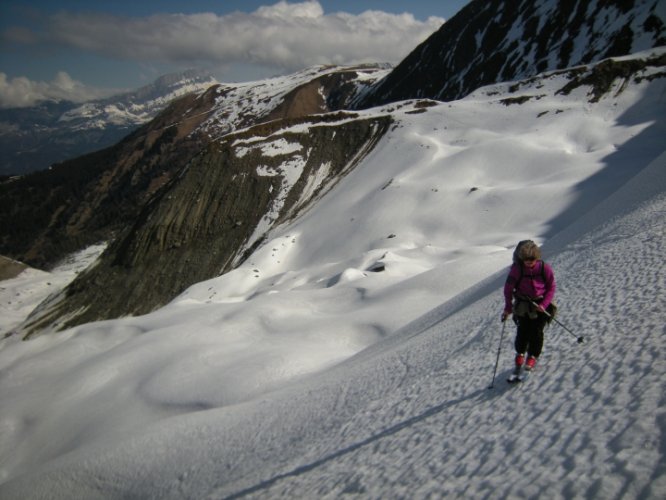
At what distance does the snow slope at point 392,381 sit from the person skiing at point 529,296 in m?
0.47

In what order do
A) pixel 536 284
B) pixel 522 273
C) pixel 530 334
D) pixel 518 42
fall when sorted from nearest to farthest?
pixel 536 284 → pixel 522 273 → pixel 530 334 → pixel 518 42

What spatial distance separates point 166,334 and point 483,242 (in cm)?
2530

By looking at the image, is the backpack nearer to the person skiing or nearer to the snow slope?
the person skiing

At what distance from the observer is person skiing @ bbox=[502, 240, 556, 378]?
6434 millimetres

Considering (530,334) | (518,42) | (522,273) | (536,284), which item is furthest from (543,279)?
(518,42)

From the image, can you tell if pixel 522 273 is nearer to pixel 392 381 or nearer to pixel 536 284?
pixel 536 284

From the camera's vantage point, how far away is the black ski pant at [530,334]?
263 inches

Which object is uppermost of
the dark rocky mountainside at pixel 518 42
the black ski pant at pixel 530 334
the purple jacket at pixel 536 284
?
the dark rocky mountainside at pixel 518 42

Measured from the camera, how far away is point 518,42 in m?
87.2

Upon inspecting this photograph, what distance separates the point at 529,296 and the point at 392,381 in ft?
14.4

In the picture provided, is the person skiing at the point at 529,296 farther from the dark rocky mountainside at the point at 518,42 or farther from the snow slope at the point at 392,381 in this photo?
the dark rocky mountainside at the point at 518,42

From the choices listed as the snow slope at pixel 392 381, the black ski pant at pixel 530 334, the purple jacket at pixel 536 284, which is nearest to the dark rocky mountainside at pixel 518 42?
the snow slope at pixel 392 381

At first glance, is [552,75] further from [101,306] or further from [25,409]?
[101,306]

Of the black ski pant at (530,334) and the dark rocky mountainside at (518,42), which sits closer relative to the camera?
the black ski pant at (530,334)
